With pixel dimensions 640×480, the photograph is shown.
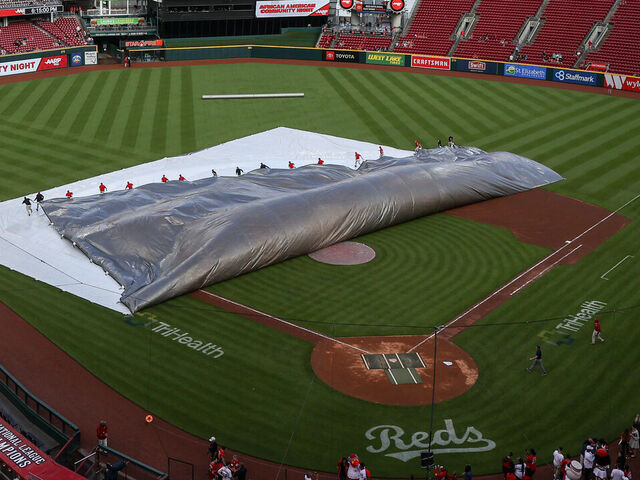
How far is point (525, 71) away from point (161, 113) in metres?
32.1

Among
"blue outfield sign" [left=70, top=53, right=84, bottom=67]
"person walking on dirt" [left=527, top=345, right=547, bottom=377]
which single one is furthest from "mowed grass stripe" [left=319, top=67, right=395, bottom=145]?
"person walking on dirt" [left=527, top=345, right=547, bottom=377]

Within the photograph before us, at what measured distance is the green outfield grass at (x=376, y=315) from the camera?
68.9ft

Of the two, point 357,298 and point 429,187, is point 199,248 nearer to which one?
point 357,298

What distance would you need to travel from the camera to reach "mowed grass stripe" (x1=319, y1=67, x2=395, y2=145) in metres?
50.2

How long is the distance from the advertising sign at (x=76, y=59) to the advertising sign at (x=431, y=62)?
103 ft

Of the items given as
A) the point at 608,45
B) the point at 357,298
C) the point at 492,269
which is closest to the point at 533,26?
the point at 608,45

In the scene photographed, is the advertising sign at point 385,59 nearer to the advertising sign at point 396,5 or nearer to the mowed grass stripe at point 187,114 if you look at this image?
the advertising sign at point 396,5

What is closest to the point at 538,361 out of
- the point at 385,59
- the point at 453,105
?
the point at 453,105

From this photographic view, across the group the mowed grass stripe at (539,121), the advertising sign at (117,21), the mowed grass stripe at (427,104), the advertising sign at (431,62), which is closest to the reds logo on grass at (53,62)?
the advertising sign at (117,21)

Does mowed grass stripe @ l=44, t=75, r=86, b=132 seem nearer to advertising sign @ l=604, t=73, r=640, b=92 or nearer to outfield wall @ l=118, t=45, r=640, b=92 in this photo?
outfield wall @ l=118, t=45, r=640, b=92

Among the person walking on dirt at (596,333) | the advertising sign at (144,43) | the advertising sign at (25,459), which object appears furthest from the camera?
the advertising sign at (144,43)

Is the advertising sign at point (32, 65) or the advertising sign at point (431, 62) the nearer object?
the advertising sign at point (32, 65)

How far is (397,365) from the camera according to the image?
23.9 m

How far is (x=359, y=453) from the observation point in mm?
19766
